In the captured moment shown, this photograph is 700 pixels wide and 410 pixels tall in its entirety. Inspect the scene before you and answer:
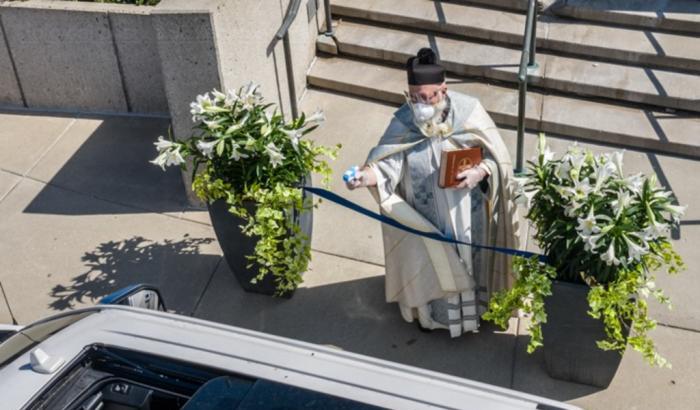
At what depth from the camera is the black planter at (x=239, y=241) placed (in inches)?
232

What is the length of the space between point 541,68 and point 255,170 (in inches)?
119

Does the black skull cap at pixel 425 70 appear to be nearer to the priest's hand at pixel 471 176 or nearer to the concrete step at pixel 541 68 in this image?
the priest's hand at pixel 471 176

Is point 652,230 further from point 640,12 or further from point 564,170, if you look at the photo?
point 640,12

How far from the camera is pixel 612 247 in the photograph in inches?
186

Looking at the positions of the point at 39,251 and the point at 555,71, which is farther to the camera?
the point at 555,71

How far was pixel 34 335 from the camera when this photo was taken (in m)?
4.03

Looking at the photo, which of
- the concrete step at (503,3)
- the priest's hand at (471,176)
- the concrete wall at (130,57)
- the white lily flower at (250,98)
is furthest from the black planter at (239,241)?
the concrete step at (503,3)

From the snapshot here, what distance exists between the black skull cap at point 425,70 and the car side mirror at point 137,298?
1.73 meters

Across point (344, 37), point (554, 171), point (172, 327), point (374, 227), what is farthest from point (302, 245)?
point (344, 37)

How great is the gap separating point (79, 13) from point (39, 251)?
6.77 ft

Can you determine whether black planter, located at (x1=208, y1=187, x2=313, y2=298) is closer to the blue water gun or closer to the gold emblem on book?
the blue water gun

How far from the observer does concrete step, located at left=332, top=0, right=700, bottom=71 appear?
7566 millimetres

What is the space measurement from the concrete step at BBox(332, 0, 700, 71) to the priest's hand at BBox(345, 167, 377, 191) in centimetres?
304

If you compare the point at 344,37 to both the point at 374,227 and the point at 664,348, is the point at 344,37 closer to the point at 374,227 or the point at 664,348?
the point at 374,227
